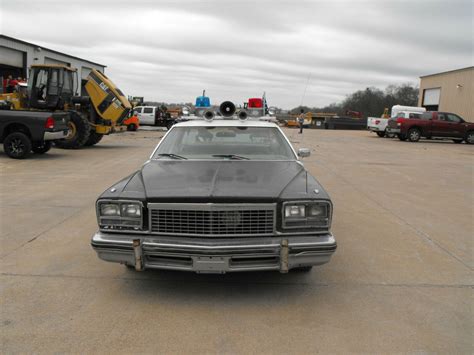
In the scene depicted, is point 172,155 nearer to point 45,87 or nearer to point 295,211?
point 295,211

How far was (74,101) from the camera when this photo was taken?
1708cm

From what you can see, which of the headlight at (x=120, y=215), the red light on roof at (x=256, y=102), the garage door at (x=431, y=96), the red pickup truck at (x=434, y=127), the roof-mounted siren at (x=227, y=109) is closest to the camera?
the headlight at (x=120, y=215)

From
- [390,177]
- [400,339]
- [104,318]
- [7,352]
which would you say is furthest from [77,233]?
[390,177]

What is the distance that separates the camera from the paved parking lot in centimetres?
308

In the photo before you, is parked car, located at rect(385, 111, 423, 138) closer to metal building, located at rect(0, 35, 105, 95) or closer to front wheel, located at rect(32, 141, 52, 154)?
metal building, located at rect(0, 35, 105, 95)

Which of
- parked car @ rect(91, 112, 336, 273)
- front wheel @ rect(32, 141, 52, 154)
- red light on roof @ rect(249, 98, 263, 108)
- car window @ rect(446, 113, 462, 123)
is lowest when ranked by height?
front wheel @ rect(32, 141, 52, 154)

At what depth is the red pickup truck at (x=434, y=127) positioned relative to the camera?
987 inches

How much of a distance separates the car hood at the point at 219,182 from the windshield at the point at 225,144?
292 millimetres

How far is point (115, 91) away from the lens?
17562 mm

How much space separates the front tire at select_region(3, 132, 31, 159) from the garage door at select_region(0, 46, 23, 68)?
14696mm

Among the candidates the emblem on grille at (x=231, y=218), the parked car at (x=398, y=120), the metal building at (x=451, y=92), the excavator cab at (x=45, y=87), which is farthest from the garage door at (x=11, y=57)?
the metal building at (x=451, y=92)

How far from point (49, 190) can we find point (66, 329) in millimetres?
5692

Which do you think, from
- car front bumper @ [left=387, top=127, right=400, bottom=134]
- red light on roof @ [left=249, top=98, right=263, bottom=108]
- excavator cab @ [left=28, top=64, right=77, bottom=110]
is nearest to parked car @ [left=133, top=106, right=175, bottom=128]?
car front bumper @ [left=387, top=127, right=400, bottom=134]

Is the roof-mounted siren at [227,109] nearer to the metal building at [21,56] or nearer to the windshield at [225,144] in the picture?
the windshield at [225,144]
